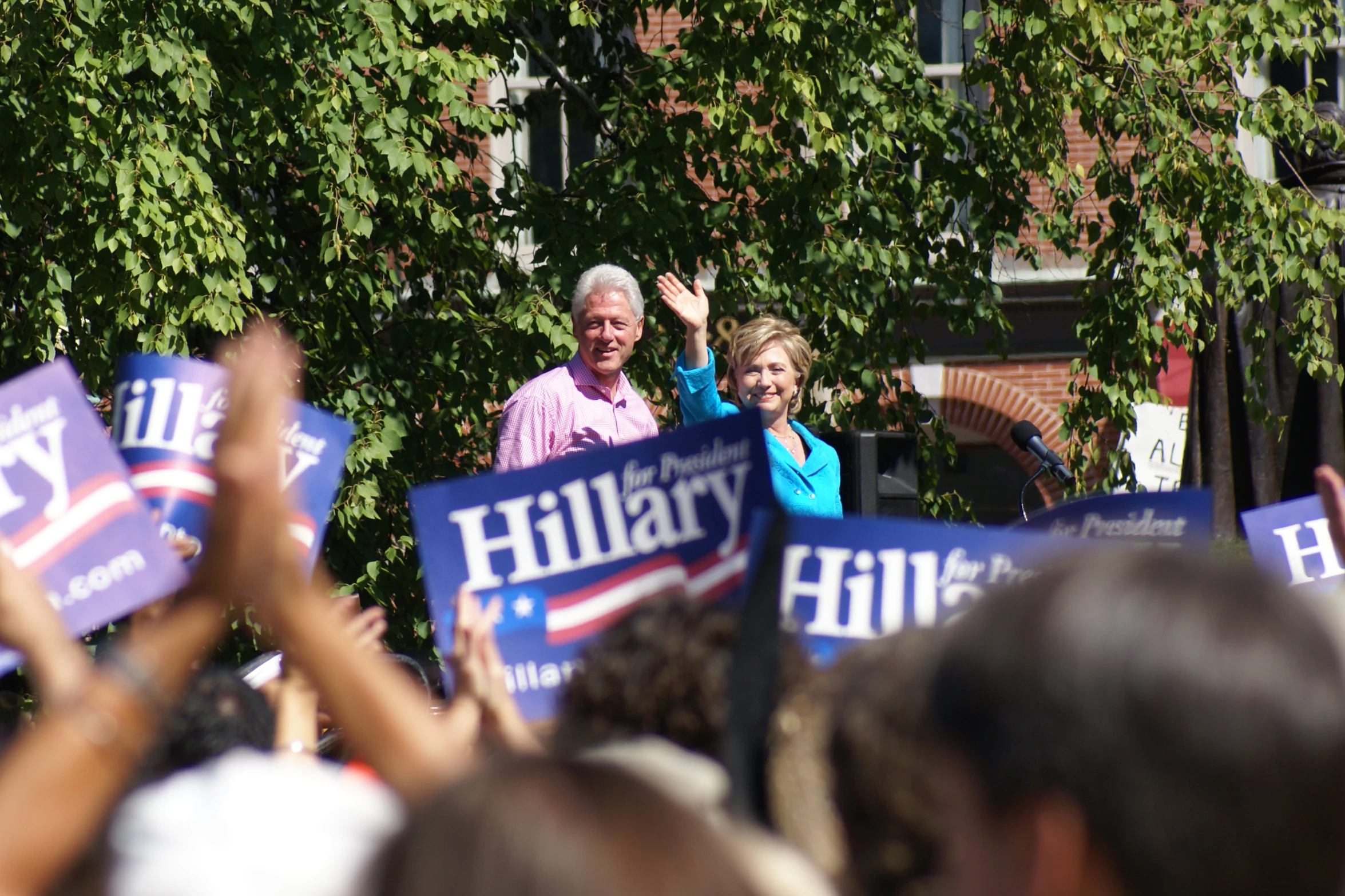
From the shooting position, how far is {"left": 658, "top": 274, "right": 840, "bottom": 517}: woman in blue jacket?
435 cm

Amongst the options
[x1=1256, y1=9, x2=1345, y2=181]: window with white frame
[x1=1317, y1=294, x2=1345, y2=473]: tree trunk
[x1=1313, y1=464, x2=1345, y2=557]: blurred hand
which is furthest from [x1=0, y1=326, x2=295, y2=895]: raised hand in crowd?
[x1=1256, y1=9, x2=1345, y2=181]: window with white frame

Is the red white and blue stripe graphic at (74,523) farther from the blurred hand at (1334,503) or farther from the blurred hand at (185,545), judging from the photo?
the blurred hand at (1334,503)

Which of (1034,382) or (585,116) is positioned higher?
(585,116)

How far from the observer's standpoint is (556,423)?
4.26 meters

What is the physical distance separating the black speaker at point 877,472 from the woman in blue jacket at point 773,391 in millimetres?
1341

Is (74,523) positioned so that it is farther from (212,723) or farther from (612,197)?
(612,197)

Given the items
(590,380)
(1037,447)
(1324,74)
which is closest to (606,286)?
(590,380)

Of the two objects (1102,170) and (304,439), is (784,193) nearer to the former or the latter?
(1102,170)

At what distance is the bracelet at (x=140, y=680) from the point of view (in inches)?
49.1

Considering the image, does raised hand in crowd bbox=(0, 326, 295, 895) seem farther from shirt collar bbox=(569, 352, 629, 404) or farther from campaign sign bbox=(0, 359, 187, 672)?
shirt collar bbox=(569, 352, 629, 404)

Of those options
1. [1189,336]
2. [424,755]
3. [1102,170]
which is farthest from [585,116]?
[424,755]

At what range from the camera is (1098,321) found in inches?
272

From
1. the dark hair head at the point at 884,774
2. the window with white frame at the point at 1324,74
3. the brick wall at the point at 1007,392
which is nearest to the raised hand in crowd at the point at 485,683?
the dark hair head at the point at 884,774

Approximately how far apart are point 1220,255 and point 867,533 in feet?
16.1
